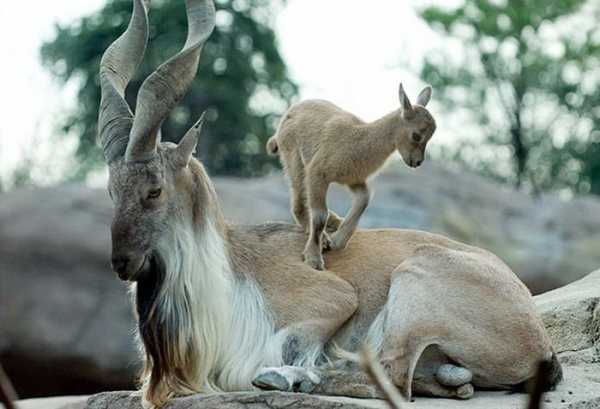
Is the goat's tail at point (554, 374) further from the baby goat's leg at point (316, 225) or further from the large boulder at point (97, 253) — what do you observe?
the large boulder at point (97, 253)

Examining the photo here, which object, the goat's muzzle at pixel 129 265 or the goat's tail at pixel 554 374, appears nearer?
the goat's muzzle at pixel 129 265

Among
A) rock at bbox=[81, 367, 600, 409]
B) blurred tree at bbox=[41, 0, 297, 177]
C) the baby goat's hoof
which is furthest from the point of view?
blurred tree at bbox=[41, 0, 297, 177]

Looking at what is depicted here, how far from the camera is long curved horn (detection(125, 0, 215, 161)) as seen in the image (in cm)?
596

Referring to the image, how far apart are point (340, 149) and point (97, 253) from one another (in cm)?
988

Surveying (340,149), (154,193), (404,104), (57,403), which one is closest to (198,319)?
(154,193)

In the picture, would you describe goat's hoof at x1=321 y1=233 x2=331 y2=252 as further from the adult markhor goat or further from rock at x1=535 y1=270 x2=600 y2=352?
rock at x1=535 y1=270 x2=600 y2=352

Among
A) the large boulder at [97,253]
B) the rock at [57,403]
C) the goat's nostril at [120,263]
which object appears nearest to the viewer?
the goat's nostril at [120,263]

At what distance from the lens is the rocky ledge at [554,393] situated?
18.3ft

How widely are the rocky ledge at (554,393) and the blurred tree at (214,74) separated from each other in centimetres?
1611

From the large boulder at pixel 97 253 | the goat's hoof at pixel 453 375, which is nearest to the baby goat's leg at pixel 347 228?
the goat's hoof at pixel 453 375

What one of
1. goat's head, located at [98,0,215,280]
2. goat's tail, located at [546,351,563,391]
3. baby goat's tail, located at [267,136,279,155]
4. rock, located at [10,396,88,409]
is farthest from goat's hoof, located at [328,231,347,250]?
rock, located at [10,396,88,409]

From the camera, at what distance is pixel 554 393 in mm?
6062

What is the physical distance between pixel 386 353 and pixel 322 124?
5.09 feet

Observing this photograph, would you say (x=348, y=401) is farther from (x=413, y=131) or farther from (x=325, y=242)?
(x=413, y=131)
